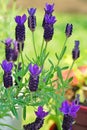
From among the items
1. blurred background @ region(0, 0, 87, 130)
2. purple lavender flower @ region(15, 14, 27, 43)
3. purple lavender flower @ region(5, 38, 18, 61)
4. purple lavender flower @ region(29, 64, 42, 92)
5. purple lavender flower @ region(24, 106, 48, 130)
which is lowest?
purple lavender flower @ region(24, 106, 48, 130)

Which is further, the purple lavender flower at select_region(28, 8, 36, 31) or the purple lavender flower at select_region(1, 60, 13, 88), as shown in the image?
the purple lavender flower at select_region(28, 8, 36, 31)

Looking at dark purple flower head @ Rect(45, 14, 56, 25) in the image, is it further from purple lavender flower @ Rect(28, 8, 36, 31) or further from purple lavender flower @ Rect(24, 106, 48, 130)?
purple lavender flower @ Rect(24, 106, 48, 130)

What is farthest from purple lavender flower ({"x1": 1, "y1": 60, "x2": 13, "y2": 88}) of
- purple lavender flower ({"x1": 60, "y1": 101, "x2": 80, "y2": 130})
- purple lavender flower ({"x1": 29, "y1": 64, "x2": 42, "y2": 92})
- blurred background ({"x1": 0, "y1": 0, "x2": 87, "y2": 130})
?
blurred background ({"x1": 0, "y1": 0, "x2": 87, "y2": 130})

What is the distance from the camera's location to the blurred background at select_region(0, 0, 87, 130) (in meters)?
2.64

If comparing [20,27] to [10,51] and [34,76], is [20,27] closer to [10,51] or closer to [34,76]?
[10,51]

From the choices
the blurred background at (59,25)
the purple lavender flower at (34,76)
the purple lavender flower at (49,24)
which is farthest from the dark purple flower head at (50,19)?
the blurred background at (59,25)

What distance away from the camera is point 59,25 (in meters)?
5.73

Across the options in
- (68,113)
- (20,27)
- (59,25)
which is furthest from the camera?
(59,25)

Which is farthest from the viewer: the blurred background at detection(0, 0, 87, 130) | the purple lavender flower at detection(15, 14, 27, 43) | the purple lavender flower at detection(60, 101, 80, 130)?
the blurred background at detection(0, 0, 87, 130)

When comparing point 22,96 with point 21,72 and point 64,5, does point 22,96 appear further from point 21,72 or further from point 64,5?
point 64,5

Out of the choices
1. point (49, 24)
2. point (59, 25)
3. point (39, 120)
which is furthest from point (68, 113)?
point (59, 25)

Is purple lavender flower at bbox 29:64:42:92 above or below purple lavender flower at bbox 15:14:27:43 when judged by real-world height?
below

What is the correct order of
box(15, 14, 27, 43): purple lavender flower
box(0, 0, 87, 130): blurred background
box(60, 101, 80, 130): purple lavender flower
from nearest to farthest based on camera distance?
box(60, 101, 80, 130): purple lavender flower < box(15, 14, 27, 43): purple lavender flower < box(0, 0, 87, 130): blurred background

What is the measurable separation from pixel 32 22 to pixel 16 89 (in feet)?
0.78
